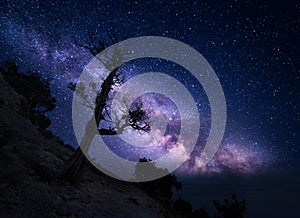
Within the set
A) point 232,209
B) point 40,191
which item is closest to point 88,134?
point 40,191

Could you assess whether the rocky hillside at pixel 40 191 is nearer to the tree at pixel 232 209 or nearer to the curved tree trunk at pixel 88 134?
the curved tree trunk at pixel 88 134

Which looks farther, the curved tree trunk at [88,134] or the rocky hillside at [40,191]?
the curved tree trunk at [88,134]

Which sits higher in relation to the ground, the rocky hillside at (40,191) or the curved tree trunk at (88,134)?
the curved tree trunk at (88,134)

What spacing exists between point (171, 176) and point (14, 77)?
83.1ft

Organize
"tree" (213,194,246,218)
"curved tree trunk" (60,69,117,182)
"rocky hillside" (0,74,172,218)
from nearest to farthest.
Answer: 1. "rocky hillside" (0,74,172,218)
2. "curved tree trunk" (60,69,117,182)
3. "tree" (213,194,246,218)

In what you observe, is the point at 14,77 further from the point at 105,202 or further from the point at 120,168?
the point at 105,202

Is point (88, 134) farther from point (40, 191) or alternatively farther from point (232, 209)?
point (232, 209)

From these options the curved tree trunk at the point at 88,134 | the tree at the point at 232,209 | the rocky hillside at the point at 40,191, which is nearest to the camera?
the rocky hillside at the point at 40,191

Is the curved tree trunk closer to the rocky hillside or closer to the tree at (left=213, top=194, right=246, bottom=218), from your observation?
the rocky hillside

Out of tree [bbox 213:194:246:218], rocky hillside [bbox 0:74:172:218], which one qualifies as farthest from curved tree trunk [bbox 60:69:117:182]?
tree [bbox 213:194:246:218]

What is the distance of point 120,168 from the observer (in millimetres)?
25531

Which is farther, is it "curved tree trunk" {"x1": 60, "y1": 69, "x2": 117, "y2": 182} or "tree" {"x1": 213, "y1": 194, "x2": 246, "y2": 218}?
"tree" {"x1": 213, "y1": 194, "x2": 246, "y2": 218}

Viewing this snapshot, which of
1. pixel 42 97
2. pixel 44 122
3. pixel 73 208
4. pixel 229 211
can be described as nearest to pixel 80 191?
pixel 73 208

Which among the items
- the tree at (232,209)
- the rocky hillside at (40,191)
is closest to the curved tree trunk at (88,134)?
the rocky hillside at (40,191)
